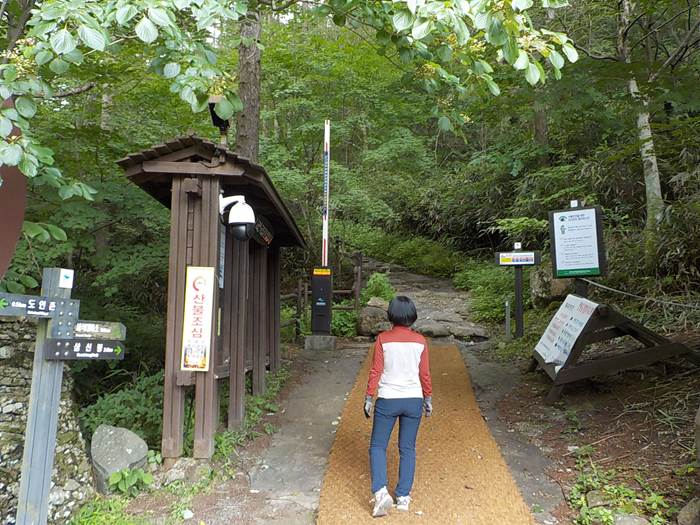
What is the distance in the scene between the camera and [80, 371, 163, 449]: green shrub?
Result: 494 centimetres

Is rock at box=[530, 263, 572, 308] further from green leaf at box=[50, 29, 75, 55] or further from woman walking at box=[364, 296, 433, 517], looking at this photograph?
green leaf at box=[50, 29, 75, 55]

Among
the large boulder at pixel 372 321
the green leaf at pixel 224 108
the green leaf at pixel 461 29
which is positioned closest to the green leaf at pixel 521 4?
the green leaf at pixel 461 29

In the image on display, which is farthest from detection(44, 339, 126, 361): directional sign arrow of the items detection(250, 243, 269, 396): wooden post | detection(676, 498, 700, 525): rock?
detection(676, 498, 700, 525): rock

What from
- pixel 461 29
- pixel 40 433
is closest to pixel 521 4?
pixel 461 29

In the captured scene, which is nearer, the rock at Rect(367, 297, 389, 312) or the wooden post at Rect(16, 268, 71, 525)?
the wooden post at Rect(16, 268, 71, 525)

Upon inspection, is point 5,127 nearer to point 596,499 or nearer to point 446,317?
point 596,499

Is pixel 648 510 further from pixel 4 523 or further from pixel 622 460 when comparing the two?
pixel 4 523

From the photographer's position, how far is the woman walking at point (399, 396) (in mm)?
3531

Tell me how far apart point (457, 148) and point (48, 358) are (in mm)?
18499

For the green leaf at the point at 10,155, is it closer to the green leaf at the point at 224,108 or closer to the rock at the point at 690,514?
the green leaf at the point at 224,108

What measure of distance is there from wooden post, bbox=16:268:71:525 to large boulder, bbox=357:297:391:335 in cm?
796

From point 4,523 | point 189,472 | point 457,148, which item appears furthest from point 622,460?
point 457,148

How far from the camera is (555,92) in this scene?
5.71m

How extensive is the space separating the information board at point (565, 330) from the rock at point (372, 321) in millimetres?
4265
